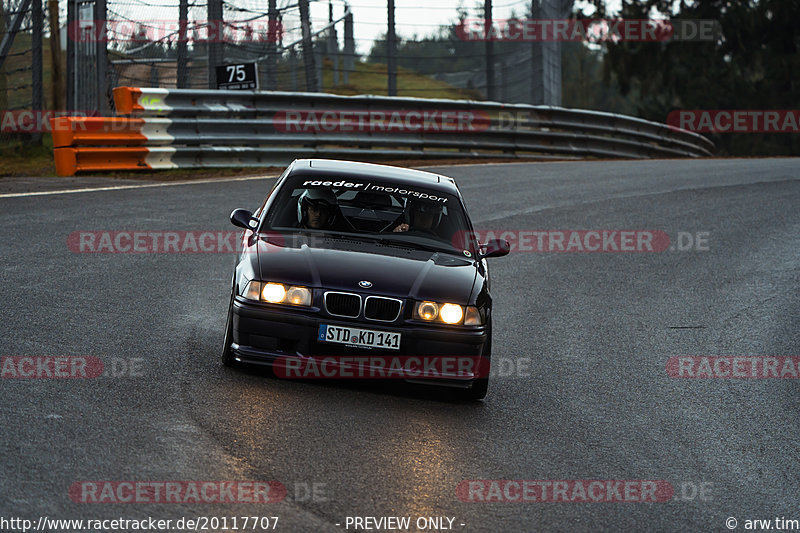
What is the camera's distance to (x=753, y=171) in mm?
19984

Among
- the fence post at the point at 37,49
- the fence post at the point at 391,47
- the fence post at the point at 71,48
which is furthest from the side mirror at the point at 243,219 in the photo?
the fence post at the point at 391,47

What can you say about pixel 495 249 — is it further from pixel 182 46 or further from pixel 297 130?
pixel 182 46

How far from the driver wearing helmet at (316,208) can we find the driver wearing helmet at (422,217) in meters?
0.47

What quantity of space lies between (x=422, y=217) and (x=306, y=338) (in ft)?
5.61

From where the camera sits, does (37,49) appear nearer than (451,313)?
No

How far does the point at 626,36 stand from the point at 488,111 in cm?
2659

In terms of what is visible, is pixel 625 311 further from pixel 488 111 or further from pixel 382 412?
pixel 488 111

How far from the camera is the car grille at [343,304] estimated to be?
6.34m

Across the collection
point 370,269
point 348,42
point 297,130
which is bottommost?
point 370,269

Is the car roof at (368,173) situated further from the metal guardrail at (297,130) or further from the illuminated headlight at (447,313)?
the metal guardrail at (297,130)

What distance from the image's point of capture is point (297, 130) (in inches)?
698

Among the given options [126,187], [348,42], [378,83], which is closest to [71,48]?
[126,187]

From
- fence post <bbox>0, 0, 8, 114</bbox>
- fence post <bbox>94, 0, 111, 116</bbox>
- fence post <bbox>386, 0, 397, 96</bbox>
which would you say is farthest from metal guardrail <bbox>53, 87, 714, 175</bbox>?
fence post <bbox>0, 0, 8, 114</bbox>

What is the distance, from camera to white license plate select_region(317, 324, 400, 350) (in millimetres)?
6277
